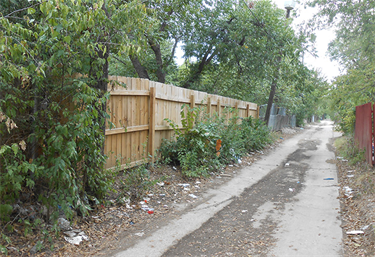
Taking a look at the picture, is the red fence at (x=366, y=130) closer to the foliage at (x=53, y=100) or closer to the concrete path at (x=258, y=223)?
the concrete path at (x=258, y=223)

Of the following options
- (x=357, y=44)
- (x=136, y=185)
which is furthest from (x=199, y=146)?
(x=357, y=44)

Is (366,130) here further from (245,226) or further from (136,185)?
(136,185)

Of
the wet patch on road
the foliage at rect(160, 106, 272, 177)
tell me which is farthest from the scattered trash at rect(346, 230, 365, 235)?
the foliage at rect(160, 106, 272, 177)

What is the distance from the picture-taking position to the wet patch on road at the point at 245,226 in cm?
379

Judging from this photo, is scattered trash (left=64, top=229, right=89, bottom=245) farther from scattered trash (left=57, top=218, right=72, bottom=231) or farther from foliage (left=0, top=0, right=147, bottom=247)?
foliage (left=0, top=0, right=147, bottom=247)

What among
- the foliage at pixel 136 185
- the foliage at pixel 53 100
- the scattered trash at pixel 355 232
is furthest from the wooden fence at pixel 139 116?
the scattered trash at pixel 355 232

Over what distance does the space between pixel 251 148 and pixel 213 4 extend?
20.1 feet

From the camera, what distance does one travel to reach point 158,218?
473cm

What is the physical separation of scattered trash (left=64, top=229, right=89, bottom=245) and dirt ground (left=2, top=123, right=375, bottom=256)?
0.15 feet

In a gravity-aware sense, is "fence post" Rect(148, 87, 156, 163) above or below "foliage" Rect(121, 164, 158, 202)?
above

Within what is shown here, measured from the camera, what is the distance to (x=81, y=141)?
3.80 metres

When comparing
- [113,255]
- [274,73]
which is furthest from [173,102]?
[274,73]

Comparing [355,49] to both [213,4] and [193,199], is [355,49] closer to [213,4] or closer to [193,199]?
[213,4]

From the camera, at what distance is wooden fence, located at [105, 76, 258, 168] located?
18.4 ft
